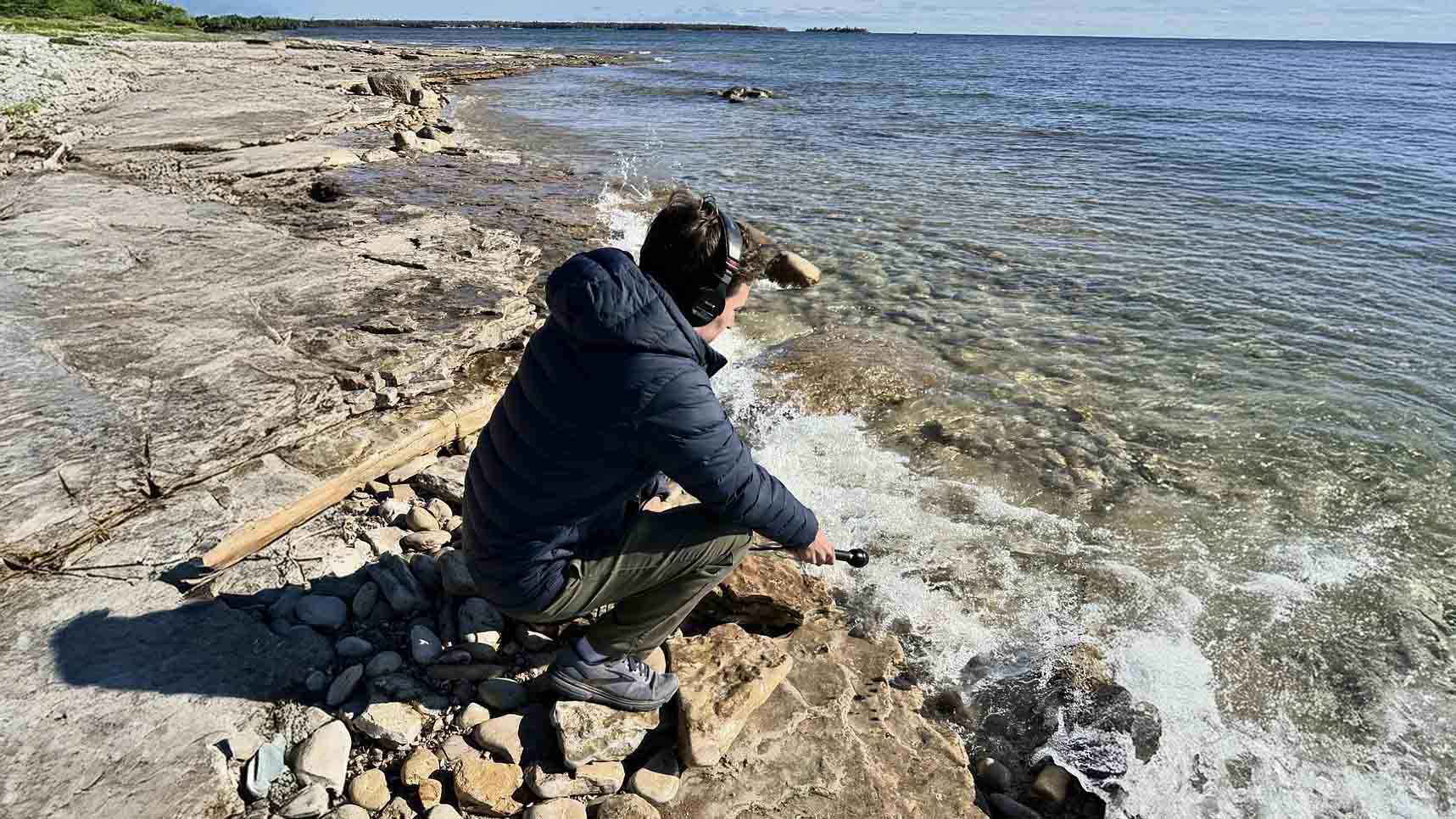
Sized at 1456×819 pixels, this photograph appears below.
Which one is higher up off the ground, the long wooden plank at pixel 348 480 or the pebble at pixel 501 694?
the long wooden plank at pixel 348 480

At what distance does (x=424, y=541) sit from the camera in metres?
4.14

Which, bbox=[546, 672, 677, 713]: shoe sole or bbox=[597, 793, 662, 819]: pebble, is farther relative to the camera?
bbox=[546, 672, 677, 713]: shoe sole

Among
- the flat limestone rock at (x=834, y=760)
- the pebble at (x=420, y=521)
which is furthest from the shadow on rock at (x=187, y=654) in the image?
the flat limestone rock at (x=834, y=760)

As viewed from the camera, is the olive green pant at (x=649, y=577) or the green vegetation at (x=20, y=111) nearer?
the olive green pant at (x=649, y=577)

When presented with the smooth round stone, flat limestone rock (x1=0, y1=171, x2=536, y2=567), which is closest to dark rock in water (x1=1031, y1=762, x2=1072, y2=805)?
the smooth round stone

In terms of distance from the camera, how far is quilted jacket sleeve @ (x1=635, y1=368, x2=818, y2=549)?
8.39 ft

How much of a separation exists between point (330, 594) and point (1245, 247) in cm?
1285

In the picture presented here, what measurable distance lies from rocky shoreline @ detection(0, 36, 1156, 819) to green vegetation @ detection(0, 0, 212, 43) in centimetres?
4089

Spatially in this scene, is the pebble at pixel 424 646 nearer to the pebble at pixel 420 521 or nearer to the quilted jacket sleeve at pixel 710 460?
the pebble at pixel 420 521

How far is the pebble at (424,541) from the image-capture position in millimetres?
4133

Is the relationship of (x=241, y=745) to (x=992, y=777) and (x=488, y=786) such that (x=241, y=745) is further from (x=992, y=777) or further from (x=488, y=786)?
(x=992, y=777)

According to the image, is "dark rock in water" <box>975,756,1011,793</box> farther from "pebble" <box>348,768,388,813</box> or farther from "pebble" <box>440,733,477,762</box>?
"pebble" <box>348,768,388,813</box>

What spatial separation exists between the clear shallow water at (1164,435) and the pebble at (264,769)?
2.90 metres

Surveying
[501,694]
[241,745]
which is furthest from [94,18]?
[501,694]
